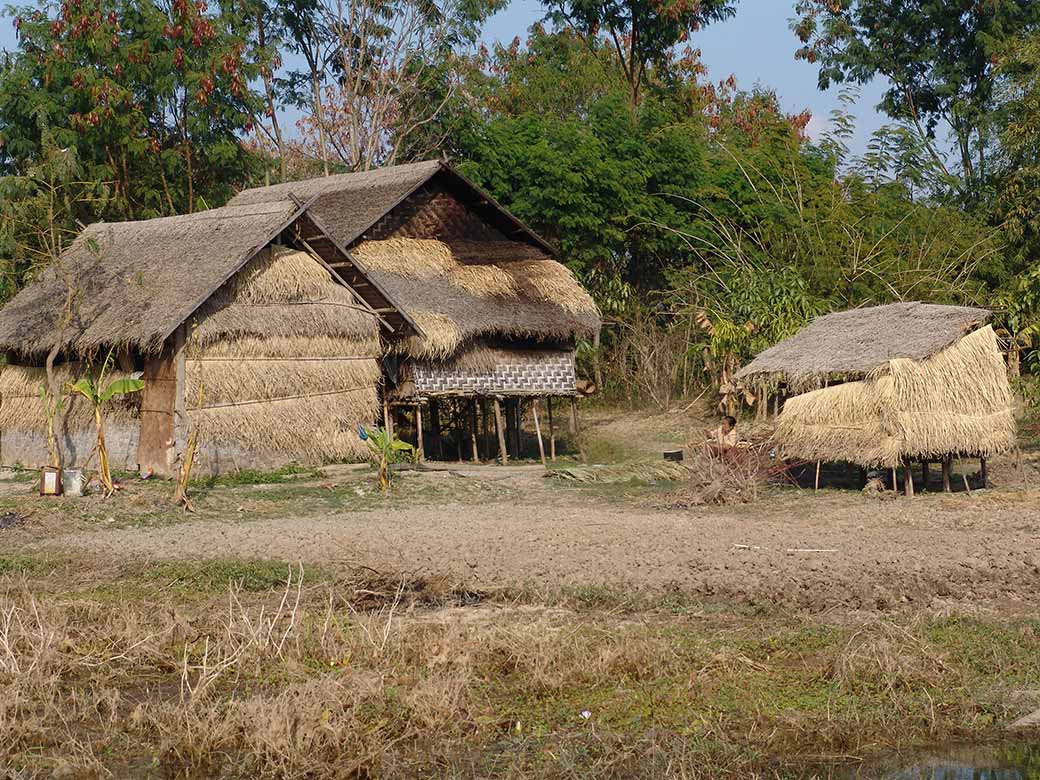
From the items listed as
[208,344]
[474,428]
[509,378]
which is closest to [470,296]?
[509,378]

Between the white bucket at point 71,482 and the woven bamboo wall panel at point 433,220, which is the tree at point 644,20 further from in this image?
the white bucket at point 71,482

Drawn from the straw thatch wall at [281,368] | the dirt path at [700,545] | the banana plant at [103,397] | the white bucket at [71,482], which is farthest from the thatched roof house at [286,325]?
the dirt path at [700,545]

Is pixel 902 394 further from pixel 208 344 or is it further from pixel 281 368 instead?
pixel 208 344

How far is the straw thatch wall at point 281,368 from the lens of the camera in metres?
16.9

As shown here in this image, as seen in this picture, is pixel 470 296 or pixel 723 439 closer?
pixel 723 439

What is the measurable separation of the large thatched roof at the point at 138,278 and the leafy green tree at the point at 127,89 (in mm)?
4165

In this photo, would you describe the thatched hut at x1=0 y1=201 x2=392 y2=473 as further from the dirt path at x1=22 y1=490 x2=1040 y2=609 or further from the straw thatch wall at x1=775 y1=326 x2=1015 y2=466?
the straw thatch wall at x1=775 y1=326 x2=1015 y2=466

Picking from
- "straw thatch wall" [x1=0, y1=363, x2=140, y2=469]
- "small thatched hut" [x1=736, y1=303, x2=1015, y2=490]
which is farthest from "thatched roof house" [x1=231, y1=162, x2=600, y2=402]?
"small thatched hut" [x1=736, y1=303, x2=1015, y2=490]

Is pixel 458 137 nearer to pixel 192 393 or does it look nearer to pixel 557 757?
pixel 192 393

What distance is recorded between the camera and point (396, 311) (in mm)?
18516

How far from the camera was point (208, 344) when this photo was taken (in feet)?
55.3

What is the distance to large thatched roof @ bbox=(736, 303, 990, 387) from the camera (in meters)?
15.6

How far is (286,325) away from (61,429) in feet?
10.7

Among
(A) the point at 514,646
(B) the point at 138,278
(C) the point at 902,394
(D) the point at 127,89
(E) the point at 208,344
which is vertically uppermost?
(D) the point at 127,89
